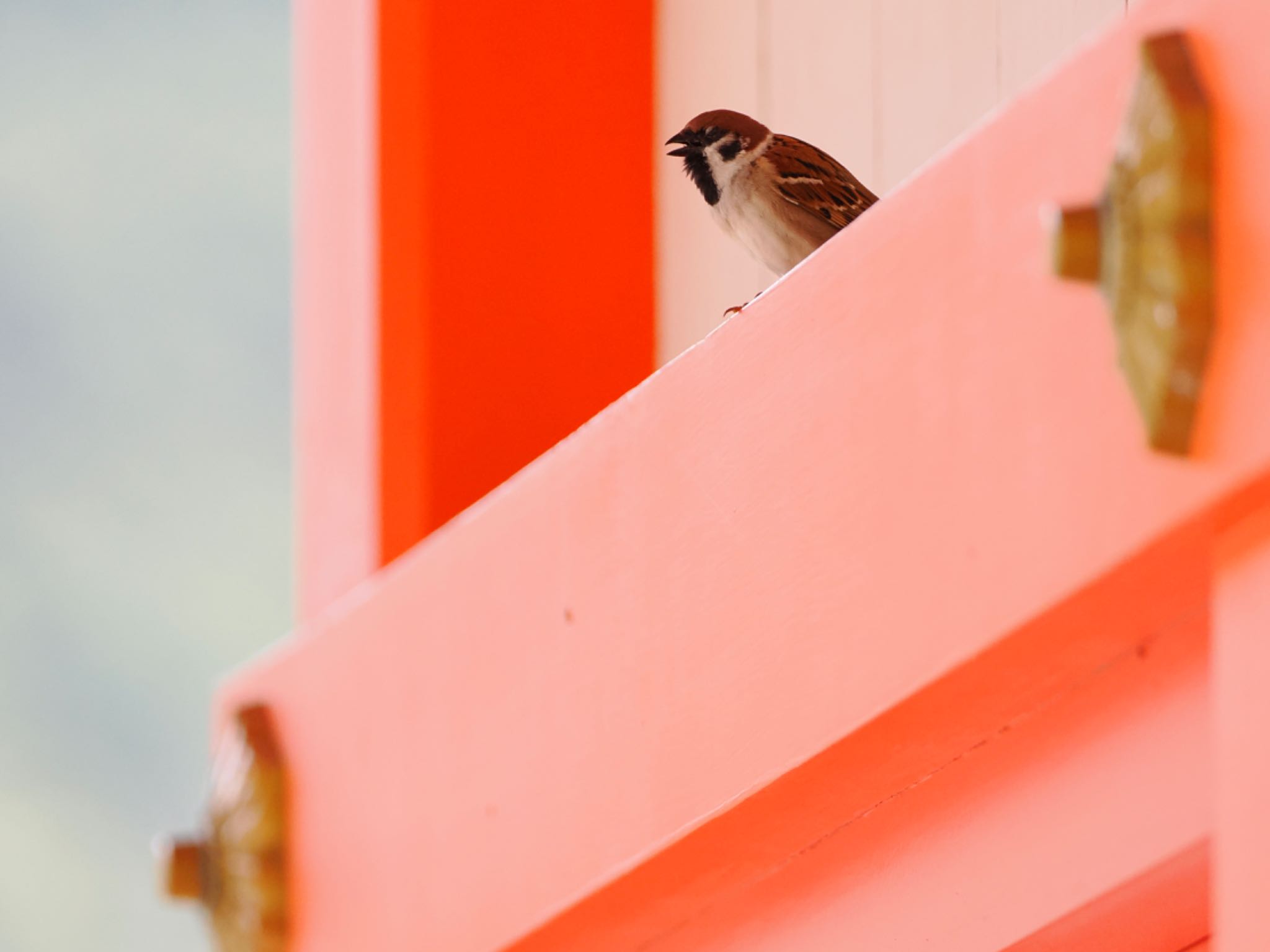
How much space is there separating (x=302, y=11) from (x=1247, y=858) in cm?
143

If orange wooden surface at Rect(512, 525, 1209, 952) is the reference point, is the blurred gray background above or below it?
above

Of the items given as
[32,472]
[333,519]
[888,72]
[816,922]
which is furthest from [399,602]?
[32,472]

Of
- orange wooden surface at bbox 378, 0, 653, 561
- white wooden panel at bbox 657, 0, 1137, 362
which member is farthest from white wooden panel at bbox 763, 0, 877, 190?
orange wooden surface at bbox 378, 0, 653, 561

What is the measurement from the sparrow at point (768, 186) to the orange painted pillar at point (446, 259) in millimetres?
141

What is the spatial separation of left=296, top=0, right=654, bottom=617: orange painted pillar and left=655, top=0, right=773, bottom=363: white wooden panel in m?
0.03

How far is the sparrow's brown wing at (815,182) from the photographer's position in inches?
66.9

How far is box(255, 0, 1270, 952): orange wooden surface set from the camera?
30.7 inches

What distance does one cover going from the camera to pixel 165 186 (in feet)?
9.77

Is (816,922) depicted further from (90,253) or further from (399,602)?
(90,253)

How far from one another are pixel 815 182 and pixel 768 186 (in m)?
0.05

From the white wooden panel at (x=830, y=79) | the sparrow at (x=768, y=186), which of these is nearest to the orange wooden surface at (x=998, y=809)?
the white wooden panel at (x=830, y=79)

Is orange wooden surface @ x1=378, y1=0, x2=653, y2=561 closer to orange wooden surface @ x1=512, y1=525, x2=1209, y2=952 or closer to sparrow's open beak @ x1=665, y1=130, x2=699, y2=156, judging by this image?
sparrow's open beak @ x1=665, y1=130, x2=699, y2=156

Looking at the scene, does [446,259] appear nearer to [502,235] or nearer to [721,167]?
[502,235]

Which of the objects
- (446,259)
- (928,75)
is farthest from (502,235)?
(928,75)
